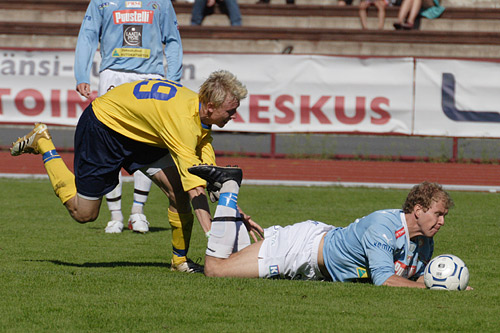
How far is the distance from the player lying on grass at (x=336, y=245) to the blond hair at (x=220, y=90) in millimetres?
468

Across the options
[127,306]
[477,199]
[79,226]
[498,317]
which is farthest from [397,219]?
[477,199]

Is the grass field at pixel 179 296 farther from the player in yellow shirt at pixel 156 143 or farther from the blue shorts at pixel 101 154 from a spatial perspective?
the blue shorts at pixel 101 154

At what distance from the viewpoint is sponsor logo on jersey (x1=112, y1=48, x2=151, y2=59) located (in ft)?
27.1

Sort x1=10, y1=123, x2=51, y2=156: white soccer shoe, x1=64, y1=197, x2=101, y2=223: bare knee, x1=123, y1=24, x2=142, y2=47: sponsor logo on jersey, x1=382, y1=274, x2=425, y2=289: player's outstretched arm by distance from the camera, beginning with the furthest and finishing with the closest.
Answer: x1=123, y1=24, x2=142, y2=47: sponsor logo on jersey → x1=10, y1=123, x2=51, y2=156: white soccer shoe → x1=64, y1=197, x2=101, y2=223: bare knee → x1=382, y1=274, x2=425, y2=289: player's outstretched arm

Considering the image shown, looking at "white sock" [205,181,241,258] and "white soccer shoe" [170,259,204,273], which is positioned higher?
"white sock" [205,181,241,258]

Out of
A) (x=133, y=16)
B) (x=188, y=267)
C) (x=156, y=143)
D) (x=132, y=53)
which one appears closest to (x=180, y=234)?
(x=188, y=267)

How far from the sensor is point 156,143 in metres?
6.40

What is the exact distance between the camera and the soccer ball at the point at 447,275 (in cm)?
570

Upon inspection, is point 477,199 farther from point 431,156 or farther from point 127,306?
point 127,306

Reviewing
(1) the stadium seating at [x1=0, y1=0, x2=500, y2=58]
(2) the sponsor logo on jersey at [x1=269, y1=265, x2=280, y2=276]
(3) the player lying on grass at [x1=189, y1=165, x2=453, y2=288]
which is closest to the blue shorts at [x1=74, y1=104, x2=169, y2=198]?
(3) the player lying on grass at [x1=189, y1=165, x2=453, y2=288]

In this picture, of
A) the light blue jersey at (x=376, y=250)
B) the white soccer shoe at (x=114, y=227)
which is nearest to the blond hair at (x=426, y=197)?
the light blue jersey at (x=376, y=250)

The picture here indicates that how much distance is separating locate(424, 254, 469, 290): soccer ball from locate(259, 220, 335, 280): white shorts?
0.80 metres

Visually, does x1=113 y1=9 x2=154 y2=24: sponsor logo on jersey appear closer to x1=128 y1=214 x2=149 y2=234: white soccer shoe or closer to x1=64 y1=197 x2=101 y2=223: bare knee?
x1=128 y1=214 x2=149 y2=234: white soccer shoe

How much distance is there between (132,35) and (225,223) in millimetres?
2861
